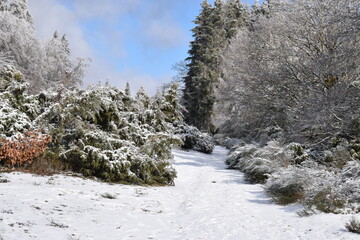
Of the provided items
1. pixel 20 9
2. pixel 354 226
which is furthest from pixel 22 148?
pixel 20 9

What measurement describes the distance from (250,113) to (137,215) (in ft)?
37.2

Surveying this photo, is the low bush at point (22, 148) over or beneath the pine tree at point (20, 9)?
beneath

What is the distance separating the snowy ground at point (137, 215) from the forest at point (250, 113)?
2.39 ft

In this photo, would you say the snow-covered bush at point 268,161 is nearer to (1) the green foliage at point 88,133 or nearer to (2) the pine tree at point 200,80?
(1) the green foliage at point 88,133

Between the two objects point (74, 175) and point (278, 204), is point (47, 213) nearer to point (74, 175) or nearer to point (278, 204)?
point (74, 175)

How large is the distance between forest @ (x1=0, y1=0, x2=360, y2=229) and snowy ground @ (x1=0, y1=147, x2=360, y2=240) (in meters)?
0.73

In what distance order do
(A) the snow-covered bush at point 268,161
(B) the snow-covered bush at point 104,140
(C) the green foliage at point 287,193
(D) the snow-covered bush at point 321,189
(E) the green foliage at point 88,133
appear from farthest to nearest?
(A) the snow-covered bush at point 268,161
(B) the snow-covered bush at point 104,140
(E) the green foliage at point 88,133
(C) the green foliage at point 287,193
(D) the snow-covered bush at point 321,189

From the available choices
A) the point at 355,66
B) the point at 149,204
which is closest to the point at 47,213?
the point at 149,204

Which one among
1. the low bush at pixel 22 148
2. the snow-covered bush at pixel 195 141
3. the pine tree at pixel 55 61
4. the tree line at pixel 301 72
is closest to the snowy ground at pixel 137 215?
the low bush at pixel 22 148

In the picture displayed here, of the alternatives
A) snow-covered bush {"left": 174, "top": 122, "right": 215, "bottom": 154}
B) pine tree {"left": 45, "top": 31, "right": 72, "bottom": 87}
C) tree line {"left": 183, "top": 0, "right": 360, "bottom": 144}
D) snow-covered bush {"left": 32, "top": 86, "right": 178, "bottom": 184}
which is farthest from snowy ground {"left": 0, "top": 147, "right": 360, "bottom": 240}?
snow-covered bush {"left": 174, "top": 122, "right": 215, "bottom": 154}

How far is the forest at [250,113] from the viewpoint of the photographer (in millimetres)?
7652

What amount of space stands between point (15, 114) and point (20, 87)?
100 centimetres

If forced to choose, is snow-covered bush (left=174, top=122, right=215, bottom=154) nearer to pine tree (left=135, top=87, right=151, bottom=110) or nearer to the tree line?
the tree line

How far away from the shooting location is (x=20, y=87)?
877cm
